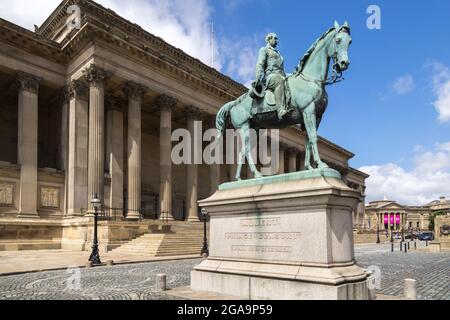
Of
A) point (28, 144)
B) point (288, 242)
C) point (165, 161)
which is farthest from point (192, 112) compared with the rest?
point (288, 242)

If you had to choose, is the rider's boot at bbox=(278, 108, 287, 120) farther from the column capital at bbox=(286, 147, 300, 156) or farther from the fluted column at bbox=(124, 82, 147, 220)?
the column capital at bbox=(286, 147, 300, 156)

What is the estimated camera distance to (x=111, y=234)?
95.5 ft

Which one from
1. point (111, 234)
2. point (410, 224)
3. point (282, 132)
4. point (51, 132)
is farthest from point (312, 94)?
point (410, 224)

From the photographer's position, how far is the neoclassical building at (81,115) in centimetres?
3119

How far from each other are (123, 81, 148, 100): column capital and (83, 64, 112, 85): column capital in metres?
2.56

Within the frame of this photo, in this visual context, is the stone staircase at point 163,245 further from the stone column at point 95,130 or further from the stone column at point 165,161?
the stone column at point 95,130

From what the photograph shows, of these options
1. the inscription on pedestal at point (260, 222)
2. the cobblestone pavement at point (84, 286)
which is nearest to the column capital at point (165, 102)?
the cobblestone pavement at point (84, 286)

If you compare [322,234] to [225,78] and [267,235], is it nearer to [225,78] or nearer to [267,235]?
[267,235]

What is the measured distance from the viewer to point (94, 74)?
104 ft

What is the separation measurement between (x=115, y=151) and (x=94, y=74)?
25.7ft

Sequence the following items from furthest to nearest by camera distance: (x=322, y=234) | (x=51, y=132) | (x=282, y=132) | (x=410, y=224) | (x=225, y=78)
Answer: (x=410, y=224)
(x=282, y=132)
(x=225, y=78)
(x=51, y=132)
(x=322, y=234)

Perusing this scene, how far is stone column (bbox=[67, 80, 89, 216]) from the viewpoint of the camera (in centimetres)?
3222
